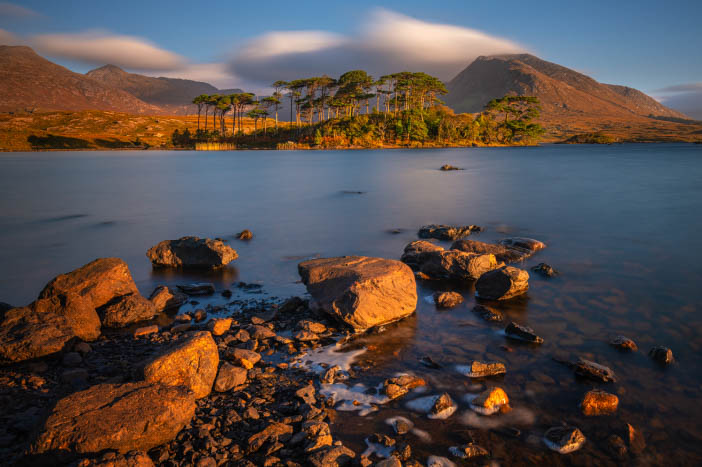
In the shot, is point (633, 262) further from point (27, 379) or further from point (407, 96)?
point (407, 96)

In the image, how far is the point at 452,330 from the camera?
6.99 meters

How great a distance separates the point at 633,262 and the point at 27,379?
1410 centimetres

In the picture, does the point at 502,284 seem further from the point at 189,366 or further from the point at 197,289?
the point at 197,289

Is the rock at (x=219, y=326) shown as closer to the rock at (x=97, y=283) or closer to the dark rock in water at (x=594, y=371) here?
the rock at (x=97, y=283)

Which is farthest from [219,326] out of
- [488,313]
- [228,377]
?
[488,313]

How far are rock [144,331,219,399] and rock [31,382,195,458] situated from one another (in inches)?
13.6

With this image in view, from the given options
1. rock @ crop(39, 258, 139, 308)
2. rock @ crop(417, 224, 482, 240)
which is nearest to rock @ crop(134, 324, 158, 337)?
rock @ crop(39, 258, 139, 308)

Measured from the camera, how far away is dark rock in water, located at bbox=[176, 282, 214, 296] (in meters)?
9.01

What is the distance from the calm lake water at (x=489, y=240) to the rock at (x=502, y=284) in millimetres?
277

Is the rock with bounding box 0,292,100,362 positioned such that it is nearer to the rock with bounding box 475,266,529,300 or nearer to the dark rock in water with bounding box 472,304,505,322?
the dark rock in water with bounding box 472,304,505,322

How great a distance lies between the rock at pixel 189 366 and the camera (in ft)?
15.1

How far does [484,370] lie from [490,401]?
76cm

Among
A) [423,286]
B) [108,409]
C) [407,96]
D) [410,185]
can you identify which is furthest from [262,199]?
[407,96]

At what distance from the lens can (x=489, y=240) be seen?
14117 millimetres
